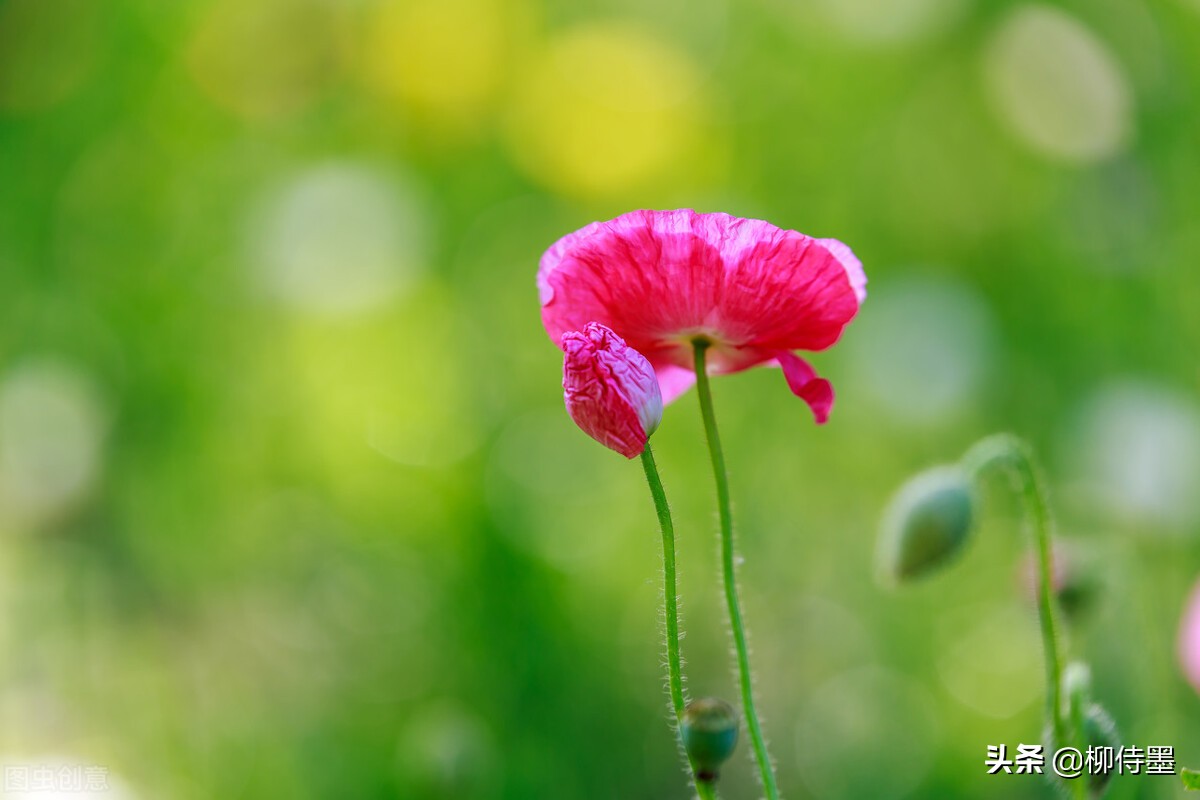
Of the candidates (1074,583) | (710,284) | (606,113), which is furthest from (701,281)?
(606,113)

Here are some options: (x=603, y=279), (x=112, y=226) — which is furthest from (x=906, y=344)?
(x=603, y=279)

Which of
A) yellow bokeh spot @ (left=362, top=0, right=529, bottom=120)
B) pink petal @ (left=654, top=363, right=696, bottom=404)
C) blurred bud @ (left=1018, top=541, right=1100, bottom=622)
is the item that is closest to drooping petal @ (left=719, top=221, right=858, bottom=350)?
pink petal @ (left=654, top=363, right=696, bottom=404)

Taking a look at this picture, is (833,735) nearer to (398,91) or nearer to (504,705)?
(504,705)

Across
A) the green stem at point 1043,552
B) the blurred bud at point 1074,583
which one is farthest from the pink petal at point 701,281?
the blurred bud at point 1074,583

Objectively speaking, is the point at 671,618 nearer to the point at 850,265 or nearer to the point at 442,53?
the point at 850,265

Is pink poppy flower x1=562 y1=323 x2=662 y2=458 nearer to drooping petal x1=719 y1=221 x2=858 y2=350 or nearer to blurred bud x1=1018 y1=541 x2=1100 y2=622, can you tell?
drooping petal x1=719 y1=221 x2=858 y2=350
